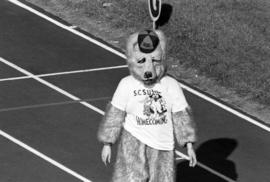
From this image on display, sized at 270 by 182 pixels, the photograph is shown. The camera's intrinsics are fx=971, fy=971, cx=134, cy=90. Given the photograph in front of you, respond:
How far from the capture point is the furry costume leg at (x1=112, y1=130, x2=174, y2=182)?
10344mm

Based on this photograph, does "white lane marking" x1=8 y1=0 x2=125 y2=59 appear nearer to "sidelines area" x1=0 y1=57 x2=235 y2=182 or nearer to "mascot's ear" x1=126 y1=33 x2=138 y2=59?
"sidelines area" x1=0 y1=57 x2=235 y2=182

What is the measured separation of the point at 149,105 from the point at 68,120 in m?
4.72

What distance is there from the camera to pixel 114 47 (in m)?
18.3

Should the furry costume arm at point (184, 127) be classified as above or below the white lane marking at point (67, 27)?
above

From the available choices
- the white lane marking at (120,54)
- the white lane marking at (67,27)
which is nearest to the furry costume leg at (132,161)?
the white lane marking at (120,54)

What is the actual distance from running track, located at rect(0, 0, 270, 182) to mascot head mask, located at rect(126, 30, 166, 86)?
2987 millimetres

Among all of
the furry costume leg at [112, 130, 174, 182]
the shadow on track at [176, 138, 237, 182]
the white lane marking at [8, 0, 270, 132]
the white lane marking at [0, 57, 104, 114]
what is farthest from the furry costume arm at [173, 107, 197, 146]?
the white lane marking at [8, 0, 270, 132]

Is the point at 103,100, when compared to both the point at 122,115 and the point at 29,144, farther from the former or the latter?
the point at 122,115

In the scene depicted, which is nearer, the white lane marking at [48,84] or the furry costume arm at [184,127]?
the furry costume arm at [184,127]

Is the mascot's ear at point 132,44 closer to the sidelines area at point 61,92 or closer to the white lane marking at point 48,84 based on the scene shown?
the sidelines area at point 61,92

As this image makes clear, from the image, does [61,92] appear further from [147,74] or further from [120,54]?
[147,74]

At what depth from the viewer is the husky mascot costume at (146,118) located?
33.6 feet

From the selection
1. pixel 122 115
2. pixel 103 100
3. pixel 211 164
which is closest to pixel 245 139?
pixel 211 164

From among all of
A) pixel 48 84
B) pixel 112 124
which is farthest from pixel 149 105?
pixel 48 84
